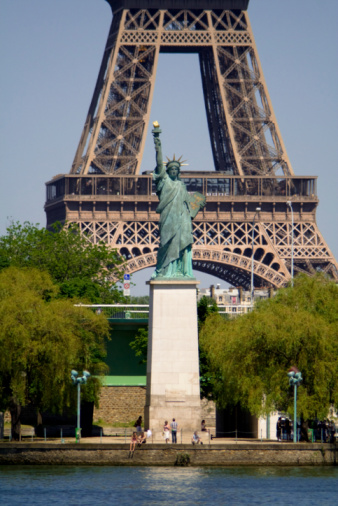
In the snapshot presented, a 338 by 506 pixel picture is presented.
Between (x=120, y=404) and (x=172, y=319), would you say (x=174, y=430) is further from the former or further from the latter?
(x=120, y=404)

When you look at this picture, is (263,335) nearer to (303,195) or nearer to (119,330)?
(119,330)

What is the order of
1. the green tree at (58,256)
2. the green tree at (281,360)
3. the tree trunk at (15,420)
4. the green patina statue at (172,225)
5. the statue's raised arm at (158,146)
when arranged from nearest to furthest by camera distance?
1. the statue's raised arm at (158,146)
2. the green tree at (281,360)
3. the green patina statue at (172,225)
4. the tree trunk at (15,420)
5. the green tree at (58,256)

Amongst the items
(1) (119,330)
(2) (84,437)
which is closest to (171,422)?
(2) (84,437)

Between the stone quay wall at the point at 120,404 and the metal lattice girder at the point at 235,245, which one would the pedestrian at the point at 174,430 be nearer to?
the stone quay wall at the point at 120,404

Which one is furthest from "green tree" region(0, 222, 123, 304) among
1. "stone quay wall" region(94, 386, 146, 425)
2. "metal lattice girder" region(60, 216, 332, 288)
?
"metal lattice girder" region(60, 216, 332, 288)

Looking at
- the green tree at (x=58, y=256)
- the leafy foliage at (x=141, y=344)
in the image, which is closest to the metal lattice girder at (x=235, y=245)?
the green tree at (x=58, y=256)

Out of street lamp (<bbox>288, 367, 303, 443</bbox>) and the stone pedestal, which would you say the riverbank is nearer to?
street lamp (<bbox>288, 367, 303, 443</bbox>)

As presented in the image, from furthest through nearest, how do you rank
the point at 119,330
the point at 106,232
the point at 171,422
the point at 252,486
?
the point at 106,232 < the point at 119,330 < the point at 171,422 < the point at 252,486
